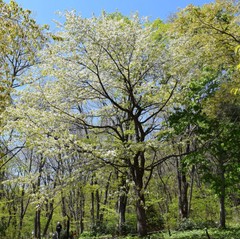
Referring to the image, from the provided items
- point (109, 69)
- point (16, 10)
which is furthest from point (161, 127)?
point (16, 10)

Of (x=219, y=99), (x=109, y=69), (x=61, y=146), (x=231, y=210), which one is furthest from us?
(x=231, y=210)

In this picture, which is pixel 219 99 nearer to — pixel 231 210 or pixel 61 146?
pixel 61 146

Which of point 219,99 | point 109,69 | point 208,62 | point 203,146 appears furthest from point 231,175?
point 109,69

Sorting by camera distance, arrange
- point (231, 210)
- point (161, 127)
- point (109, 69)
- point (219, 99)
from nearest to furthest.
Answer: point (109, 69)
point (219, 99)
point (161, 127)
point (231, 210)

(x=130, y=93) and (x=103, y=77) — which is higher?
(x=103, y=77)

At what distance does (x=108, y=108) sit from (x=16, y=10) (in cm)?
851

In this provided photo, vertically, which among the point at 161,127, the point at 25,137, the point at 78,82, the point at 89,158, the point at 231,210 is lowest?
the point at 231,210

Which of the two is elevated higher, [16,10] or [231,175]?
[16,10]

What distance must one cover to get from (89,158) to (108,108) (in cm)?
316

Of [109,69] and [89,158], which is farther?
[109,69]

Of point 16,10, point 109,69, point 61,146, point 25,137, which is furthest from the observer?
point 109,69

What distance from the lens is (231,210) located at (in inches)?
854

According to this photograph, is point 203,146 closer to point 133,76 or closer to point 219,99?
point 219,99

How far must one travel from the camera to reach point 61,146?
31.3 ft
